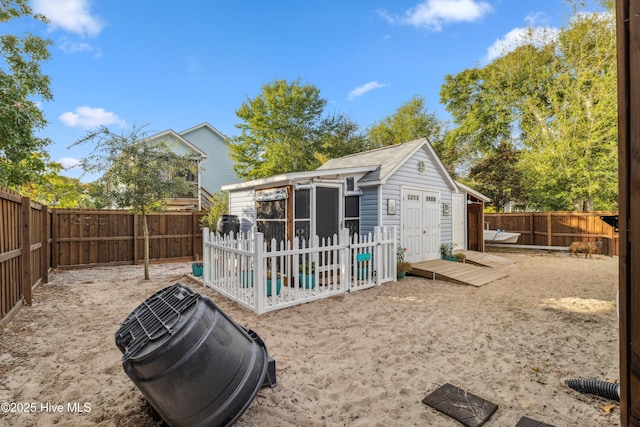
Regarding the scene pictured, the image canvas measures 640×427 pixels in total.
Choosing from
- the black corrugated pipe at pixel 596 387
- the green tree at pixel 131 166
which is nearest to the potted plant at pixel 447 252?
the black corrugated pipe at pixel 596 387

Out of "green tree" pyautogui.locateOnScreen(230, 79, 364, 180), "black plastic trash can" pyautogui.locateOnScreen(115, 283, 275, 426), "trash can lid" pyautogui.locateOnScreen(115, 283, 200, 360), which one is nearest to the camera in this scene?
"black plastic trash can" pyautogui.locateOnScreen(115, 283, 275, 426)

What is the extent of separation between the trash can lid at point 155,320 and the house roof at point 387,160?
632cm

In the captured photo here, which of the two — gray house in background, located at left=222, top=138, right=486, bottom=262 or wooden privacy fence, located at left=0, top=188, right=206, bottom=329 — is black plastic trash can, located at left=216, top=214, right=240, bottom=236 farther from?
wooden privacy fence, located at left=0, top=188, right=206, bottom=329

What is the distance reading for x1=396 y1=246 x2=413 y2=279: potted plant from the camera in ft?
26.1

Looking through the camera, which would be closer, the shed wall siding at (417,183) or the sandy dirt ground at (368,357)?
the sandy dirt ground at (368,357)

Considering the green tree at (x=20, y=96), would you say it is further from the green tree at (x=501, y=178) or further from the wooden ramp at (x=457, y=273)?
the green tree at (x=501, y=178)

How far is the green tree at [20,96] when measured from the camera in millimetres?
6834

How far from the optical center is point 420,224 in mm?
9367

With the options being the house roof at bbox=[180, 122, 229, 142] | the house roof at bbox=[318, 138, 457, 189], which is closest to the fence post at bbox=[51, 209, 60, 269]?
the house roof at bbox=[318, 138, 457, 189]

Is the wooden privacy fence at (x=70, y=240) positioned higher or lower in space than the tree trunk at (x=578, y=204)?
lower

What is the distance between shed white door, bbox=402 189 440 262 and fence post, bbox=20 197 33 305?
322 inches

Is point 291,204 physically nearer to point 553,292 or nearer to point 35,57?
point 553,292

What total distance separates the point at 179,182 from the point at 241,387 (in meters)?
7.47

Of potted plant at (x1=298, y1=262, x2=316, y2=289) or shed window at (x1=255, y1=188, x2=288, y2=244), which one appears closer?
potted plant at (x1=298, y1=262, x2=316, y2=289)
